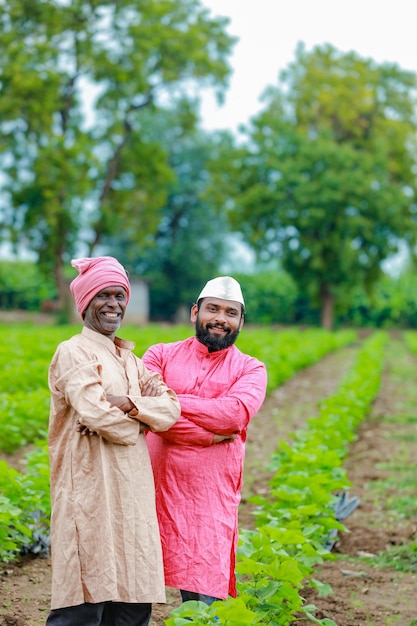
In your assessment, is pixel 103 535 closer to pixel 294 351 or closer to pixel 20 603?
pixel 20 603

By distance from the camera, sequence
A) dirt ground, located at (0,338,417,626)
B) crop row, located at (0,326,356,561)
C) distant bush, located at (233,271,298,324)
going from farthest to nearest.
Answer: distant bush, located at (233,271,298,324) → crop row, located at (0,326,356,561) → dirt ground, located at (0,338,417,626)

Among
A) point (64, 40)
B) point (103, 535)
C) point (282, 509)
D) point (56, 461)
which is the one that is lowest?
point (282, 509)

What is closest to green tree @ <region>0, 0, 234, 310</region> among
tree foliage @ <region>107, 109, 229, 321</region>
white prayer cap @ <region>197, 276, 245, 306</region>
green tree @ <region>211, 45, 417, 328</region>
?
green tree @ <region>211, 45, 417, 328</region>

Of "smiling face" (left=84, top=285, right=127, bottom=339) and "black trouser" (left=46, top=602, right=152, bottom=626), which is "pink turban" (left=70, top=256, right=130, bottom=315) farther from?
"black trouser" (left=46, top=602, right=152, bottom=626)

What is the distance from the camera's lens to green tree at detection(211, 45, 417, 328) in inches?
1433

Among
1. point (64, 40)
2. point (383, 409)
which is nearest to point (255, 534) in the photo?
point (383, 409)

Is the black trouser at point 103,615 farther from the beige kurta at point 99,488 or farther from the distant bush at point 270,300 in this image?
the distant bush at point 270,300

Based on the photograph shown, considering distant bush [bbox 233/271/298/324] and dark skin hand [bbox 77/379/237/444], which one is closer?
dark skin hand [bbox 77/379/237/444]

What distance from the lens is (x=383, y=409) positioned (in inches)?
517

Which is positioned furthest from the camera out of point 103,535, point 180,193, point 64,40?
point 180,193

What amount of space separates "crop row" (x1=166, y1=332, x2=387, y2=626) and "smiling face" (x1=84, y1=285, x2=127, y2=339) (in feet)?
3.57

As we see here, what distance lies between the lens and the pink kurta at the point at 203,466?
3355 mm

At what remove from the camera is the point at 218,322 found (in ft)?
11.7

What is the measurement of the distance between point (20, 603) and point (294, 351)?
51.4ft
